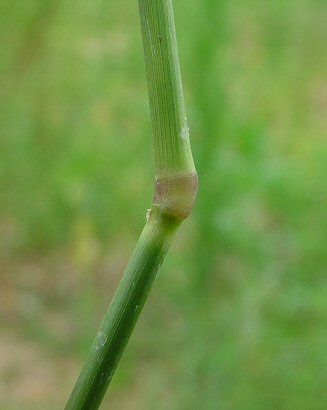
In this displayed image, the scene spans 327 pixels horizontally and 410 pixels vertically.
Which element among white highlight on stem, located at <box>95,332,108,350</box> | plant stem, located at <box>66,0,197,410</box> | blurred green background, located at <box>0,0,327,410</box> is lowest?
blurred green background, located at <box>0,0,327,410</box>

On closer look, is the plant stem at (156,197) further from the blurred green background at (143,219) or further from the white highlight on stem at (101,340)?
the blurred green background at (143,219)

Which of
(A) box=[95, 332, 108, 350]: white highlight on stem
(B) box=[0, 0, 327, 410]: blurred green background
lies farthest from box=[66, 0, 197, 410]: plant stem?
(B) box=[0, 0, 327, 410]: blurred green background

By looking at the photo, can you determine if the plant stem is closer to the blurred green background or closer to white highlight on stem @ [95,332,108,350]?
white highlight on stem @ [95,332,108,350]

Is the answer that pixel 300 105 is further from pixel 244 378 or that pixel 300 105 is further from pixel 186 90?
pixel 244 378

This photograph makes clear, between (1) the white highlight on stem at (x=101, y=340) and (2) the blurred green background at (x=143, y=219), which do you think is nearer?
(1) the white highlight on stem at (x=101, y=340)

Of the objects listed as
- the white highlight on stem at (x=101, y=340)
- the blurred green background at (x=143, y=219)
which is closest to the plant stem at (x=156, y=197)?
the white highlight on stem at (x=101, y=340)

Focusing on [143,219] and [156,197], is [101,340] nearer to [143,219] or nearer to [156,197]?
[156,197]

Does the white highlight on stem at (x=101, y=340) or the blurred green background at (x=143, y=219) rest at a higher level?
the white highlight on stem at (x=101, y=340)
